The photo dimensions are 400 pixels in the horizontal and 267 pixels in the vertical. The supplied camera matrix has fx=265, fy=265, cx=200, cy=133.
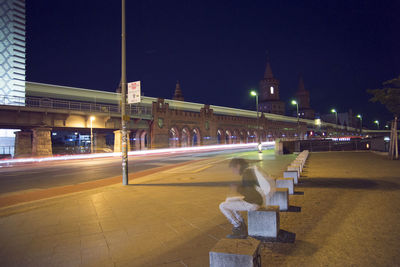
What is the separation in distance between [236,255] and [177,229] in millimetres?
2768

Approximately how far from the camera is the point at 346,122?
534 ft

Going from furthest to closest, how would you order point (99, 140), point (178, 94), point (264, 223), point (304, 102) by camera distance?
1. point (304, 102)
2. point (178, 94)
3. point (99, 140)
4. point (264, 223)

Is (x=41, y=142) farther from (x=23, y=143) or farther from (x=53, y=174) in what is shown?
(x=53, y=174)

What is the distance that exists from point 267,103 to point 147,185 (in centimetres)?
13450

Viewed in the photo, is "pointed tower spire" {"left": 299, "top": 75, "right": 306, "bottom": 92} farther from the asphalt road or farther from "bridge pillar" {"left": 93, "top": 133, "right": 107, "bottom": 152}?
the asphalt road

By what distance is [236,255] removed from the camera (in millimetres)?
2865

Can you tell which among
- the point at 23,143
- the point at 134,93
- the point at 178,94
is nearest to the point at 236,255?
the point at 134,93

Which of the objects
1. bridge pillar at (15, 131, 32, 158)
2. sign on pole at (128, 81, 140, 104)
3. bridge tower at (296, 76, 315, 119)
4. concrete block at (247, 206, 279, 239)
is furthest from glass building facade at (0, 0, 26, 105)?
bridge tower at (296, 76, 315, 119)

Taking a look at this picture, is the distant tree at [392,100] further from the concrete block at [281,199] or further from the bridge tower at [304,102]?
the bridge tower at [304,102]

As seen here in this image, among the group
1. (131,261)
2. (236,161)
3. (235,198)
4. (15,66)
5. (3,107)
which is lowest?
(131,261)

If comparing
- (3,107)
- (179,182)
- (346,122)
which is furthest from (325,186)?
(346,122)

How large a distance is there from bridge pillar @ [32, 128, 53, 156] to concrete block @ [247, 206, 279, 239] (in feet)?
107

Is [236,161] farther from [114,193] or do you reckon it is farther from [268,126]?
[268,126]

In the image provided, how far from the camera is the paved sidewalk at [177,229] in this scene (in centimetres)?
408
